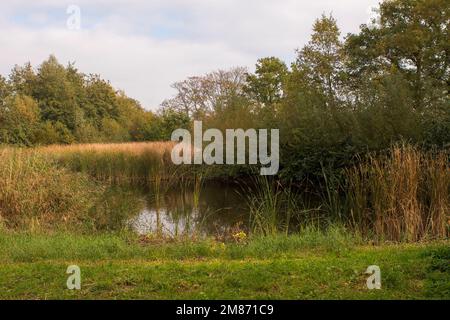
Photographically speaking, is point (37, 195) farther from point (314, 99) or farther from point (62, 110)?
point (62, 110)

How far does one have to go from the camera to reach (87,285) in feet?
13.0

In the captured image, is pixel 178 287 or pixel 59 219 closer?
pixel 178 287

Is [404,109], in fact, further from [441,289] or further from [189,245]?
[441,289]

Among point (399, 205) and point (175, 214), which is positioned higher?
point (399, 205)

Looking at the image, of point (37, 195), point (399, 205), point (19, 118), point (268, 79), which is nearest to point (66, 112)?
point (19, 118)

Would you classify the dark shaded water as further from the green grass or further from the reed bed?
the green grass

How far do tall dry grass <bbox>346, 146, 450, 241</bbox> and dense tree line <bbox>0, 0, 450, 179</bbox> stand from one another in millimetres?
3873

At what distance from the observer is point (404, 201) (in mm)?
6848

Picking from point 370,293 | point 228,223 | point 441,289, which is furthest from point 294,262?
point 228,223

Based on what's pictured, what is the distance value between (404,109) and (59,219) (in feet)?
30.0

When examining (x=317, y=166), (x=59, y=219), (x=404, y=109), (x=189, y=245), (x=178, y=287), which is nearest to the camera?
(x=178, y=287)

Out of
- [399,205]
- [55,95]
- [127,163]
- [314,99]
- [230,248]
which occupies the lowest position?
[230,248]

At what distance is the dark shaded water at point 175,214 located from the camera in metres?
7.93

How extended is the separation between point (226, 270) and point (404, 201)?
3637mm
